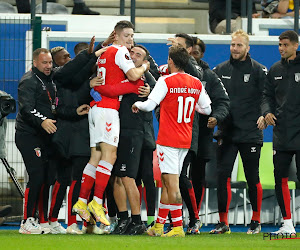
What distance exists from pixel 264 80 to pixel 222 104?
0.66 m

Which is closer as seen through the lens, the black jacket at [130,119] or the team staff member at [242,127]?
the black jacket at [130,119]

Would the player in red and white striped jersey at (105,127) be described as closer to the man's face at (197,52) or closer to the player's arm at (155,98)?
the player's arm at (155,98)

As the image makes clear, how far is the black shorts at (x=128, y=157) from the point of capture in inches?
348

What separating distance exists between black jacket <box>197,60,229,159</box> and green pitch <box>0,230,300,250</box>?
4.94 feet

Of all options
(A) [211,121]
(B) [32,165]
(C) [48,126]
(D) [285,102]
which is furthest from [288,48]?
(B) [32,165]

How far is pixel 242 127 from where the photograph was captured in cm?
977

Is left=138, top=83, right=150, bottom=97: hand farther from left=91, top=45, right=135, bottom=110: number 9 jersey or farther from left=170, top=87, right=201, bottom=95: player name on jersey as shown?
left=170, top=87, right=201, bottom=95: player name on jersey

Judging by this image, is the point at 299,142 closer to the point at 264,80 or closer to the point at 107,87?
the point at 264,80

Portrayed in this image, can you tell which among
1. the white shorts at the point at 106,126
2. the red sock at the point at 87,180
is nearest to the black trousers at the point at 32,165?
the red sock at the point at 87,180

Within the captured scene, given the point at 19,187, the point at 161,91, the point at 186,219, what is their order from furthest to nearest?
the point at 186,219
the point at 19,187
the point at 161,91

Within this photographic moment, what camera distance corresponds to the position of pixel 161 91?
848cm

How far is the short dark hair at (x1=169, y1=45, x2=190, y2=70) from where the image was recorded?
865 cm

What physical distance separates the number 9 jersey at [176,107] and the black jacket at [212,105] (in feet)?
2.26

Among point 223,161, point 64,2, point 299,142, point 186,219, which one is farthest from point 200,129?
point 64,2
